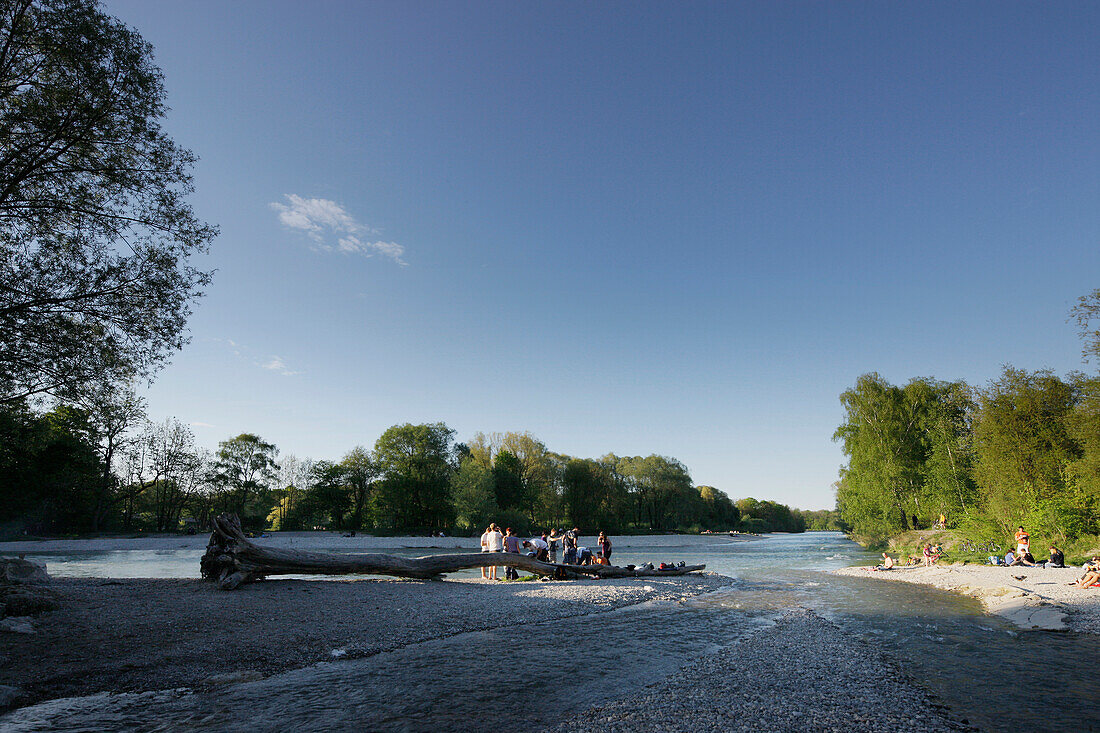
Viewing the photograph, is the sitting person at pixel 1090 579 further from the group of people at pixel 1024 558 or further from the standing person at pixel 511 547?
the standing person at pixel 511 547

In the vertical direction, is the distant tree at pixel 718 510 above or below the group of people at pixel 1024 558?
below

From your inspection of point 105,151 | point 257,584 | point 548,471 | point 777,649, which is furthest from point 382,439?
point 777,649

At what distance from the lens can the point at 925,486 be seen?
4178 cm

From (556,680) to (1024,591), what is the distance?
18.0 m

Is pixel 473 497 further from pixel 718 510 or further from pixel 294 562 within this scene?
pixel 718 510

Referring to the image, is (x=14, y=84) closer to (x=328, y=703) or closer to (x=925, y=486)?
(x=328, y=703)

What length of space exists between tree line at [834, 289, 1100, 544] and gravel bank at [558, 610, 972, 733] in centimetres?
2259

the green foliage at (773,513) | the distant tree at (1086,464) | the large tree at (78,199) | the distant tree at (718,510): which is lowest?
the green foliage at (773,513)

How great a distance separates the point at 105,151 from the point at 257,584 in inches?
485

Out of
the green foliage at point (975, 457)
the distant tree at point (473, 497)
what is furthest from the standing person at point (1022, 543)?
the distant tree at point (473, 497)

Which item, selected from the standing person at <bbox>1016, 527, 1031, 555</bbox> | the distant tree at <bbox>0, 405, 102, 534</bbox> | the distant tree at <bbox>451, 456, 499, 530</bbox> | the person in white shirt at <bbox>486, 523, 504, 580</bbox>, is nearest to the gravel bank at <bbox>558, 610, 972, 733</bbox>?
the person in white shirt at <bbox>486, 523, 504, 580</bbox>

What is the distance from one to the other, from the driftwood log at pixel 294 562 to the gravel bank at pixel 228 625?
1.59 feet

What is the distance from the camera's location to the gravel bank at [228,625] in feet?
23.7

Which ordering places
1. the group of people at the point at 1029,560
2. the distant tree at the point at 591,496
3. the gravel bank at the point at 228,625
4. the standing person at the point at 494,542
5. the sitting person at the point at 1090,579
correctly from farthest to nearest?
the distant tree at the point at 591,496
the standing person at the point at 494,542
the group of people at the point at 1029,560
the sitting person at the point at 1090,579
the gravel bank at the point at 228,625
